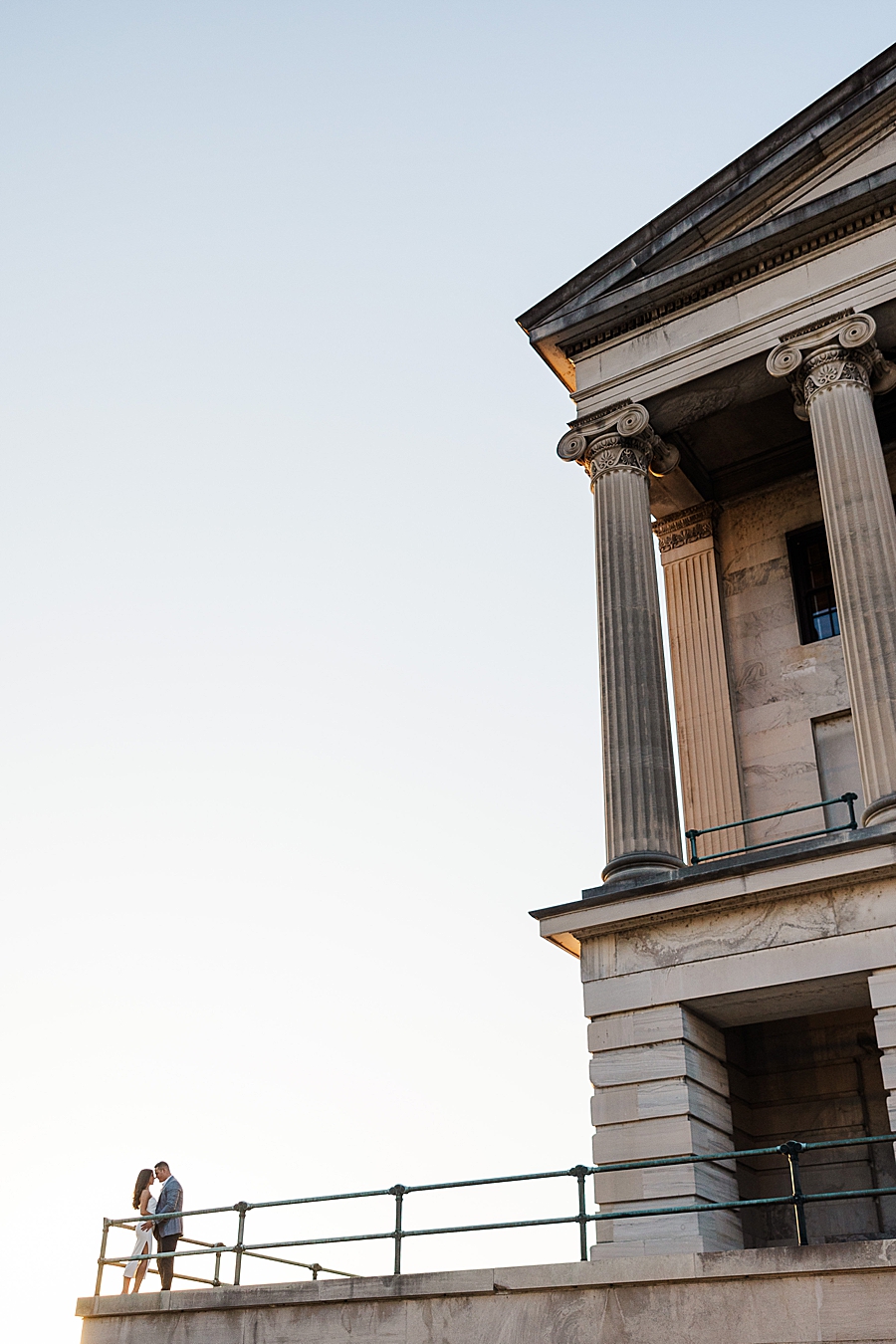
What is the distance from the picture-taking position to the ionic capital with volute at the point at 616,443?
2344 cm

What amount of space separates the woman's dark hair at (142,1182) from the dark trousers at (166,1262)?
1.21 meters

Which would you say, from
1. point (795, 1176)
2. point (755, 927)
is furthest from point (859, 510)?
point (795, 1176)

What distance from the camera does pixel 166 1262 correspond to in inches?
709

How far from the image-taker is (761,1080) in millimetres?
20531

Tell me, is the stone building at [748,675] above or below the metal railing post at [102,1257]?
above

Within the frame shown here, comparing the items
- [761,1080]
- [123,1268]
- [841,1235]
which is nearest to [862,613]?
[761,1080]

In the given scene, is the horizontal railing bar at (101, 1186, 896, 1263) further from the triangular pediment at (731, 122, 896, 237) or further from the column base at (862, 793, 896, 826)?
the triangular pediment at (731, 122, 896, 237)

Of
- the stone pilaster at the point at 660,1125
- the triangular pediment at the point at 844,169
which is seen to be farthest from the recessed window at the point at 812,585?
the stone pilaster at the point at 660,1125

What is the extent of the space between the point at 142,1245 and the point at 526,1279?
6821mm

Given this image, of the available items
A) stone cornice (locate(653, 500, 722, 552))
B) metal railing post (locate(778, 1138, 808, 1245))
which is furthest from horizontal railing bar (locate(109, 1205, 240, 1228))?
stone cornice (locate(653, 500, 722, 552))

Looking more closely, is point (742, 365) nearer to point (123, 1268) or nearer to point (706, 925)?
point (706, 925)

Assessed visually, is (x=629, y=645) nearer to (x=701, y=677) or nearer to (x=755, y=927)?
(x=701, y=677)

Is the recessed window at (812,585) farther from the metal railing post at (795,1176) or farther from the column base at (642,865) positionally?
the metal railing post at (795,1176)

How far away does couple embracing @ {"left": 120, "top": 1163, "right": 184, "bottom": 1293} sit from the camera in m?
18.0
